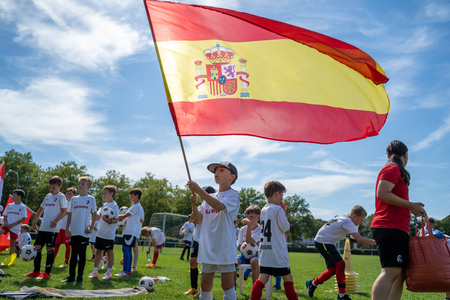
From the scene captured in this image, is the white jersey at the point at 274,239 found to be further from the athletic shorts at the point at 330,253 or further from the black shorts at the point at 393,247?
the athletic shorts at the point at 330,253

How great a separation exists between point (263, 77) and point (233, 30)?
791 millimetres

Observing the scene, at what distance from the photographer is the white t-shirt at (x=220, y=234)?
4094mm

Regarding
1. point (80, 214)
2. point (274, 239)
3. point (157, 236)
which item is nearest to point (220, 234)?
point (274, 239)

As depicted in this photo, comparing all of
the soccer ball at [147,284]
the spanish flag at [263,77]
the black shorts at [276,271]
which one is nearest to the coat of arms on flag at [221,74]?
the spanish flag at [263,77]

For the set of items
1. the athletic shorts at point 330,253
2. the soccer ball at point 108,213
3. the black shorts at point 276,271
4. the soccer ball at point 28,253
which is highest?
the soccer ball at point 108,213

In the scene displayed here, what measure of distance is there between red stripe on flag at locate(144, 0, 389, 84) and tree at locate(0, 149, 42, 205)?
2589 inches

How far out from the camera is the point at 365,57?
474cm

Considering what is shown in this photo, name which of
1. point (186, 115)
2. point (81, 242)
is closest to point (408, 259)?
point (186, 115)

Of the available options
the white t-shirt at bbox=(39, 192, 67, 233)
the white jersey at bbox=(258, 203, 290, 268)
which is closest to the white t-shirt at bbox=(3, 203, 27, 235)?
the white t-shirt at bbox=(39, 192, 67, 233)

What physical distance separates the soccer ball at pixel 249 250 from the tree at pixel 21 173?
6363cm

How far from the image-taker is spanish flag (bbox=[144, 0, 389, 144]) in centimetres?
441

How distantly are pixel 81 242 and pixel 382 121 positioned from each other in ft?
20.9

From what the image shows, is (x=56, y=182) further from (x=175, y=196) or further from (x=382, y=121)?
(x=175, y=196)

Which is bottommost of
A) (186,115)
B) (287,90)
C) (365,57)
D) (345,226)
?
(345,226)
